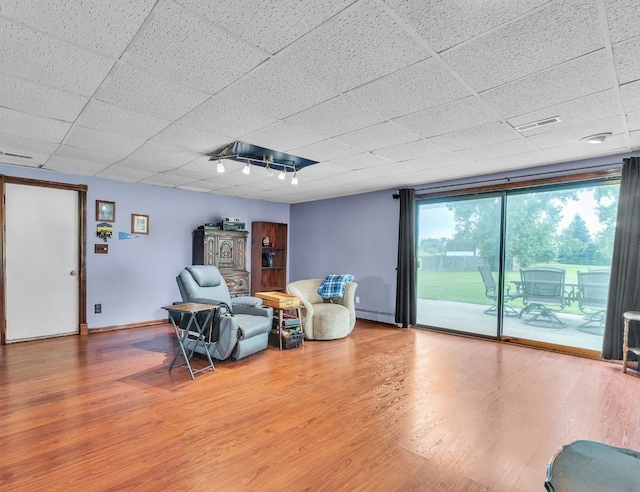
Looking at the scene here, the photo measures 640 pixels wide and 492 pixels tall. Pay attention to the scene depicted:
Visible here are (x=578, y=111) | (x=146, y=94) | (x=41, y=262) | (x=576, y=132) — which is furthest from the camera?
→ (x=41, y=262)

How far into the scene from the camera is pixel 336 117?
8.95ft

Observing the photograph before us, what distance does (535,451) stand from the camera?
212cm

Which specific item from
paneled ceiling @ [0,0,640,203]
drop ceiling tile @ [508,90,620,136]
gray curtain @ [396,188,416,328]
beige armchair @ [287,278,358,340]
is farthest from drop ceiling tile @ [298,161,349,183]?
drop ceiling tile @ [508,90,620,136]

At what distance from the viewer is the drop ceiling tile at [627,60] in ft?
5.79

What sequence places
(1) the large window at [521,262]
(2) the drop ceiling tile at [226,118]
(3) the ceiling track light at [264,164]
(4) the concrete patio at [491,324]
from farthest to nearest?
(4) the concrete patio at [491,324], (1) the large window at [521,262], (3) the ceiling track light at [264,164], (2) the drop ceiling tile at [226,118]

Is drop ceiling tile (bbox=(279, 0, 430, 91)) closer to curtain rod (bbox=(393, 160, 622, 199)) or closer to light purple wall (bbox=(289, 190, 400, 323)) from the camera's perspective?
curtain rod (bbox=(393, 160, 622, 199))

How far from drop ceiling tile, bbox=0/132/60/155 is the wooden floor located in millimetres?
2313

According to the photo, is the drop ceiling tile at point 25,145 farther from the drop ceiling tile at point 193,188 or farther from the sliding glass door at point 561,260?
the sliding glass door at point 561,260

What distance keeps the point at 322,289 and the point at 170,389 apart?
8.91 feet

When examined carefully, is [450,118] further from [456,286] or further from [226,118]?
[456,286]

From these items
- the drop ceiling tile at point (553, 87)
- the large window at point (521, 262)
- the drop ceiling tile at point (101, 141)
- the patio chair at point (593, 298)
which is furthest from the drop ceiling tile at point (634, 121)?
the drop ceiling tile at point (101, 141)

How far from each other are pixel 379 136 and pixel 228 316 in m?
2.43

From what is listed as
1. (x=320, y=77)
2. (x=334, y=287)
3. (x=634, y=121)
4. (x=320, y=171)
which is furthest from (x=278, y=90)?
(x=334, y=287)

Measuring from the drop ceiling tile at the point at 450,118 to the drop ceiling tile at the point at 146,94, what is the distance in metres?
1.65
